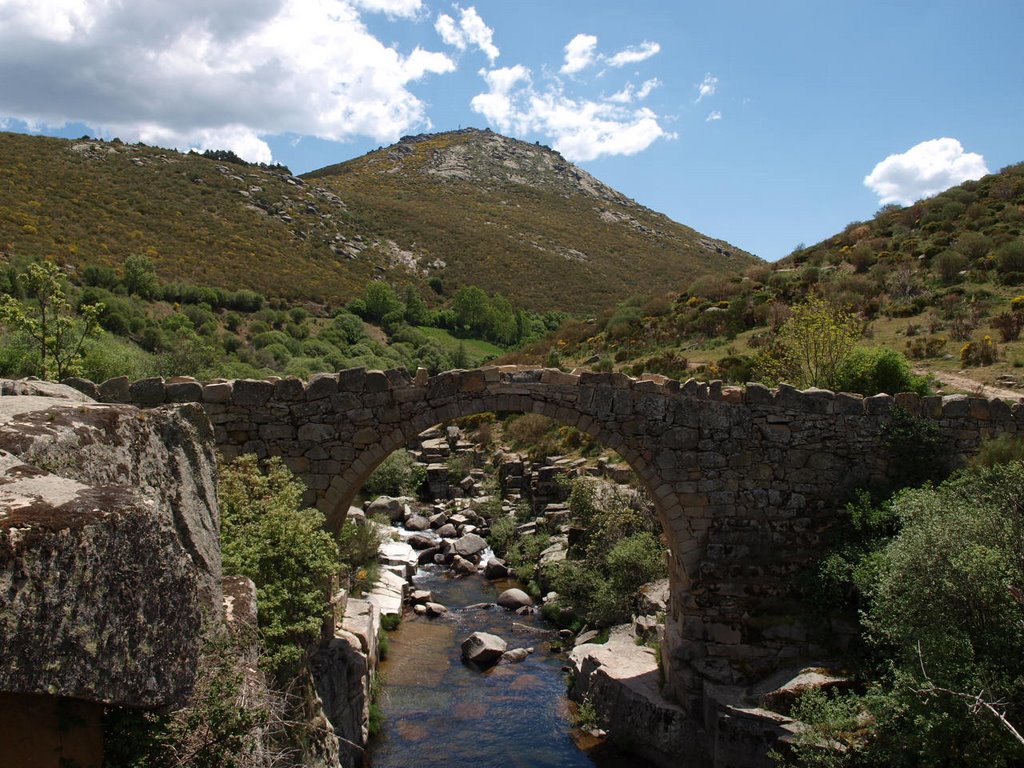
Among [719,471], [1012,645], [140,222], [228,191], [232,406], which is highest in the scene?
[228,191]

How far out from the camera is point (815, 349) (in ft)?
56.0

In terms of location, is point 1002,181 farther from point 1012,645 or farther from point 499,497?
point 1012,645

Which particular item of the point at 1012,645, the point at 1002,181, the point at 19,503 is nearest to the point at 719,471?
the point at 1012,645

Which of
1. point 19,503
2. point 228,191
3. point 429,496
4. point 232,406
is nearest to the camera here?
point 19,503

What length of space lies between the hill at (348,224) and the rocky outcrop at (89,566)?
3483 cm

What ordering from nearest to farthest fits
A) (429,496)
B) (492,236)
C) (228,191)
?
(429,496) → (228,191) → (492,236)

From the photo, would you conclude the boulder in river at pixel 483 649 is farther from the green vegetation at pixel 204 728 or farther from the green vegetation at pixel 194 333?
the green vegetation at pixel 204 728

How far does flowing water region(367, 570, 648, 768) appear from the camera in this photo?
433 inches

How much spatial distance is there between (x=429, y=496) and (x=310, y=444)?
638 inches

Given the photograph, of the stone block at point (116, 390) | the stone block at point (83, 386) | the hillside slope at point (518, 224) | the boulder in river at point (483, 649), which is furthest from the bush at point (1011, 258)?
the hillside slope at point (518, 224)

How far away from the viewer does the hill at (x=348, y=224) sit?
43375mm

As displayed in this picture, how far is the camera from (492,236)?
231 ft

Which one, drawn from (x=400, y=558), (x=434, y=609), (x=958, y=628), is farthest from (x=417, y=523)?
(x=958, y=628)

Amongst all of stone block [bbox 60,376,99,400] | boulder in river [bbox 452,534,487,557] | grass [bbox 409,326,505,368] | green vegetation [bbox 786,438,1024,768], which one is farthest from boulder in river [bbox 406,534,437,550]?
grass [bbox 409,326,505,368]
